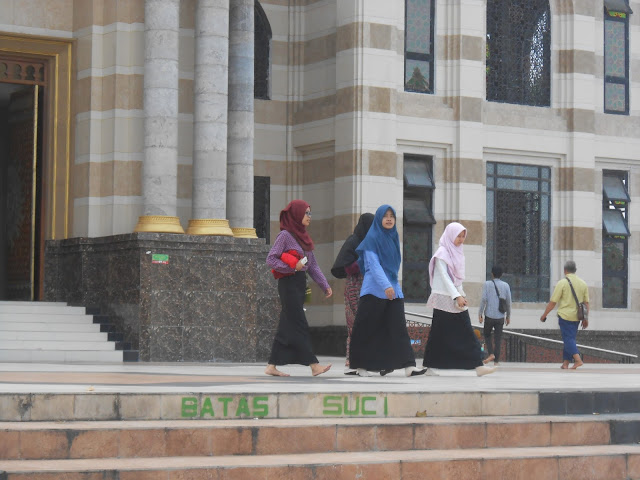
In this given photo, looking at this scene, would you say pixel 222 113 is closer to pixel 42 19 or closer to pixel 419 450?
pixel 42 19

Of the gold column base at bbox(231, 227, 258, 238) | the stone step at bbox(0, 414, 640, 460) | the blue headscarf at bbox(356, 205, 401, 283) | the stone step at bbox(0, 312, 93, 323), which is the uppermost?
the gold column base at bbox(231, 227, 258, 238)

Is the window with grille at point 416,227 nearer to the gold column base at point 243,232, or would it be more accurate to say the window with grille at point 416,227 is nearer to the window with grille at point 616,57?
the gold column base at point 243,232

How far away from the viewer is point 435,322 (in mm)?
15500

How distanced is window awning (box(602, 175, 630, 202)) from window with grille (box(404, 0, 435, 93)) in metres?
4.40

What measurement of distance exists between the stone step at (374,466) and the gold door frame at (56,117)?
14134mm

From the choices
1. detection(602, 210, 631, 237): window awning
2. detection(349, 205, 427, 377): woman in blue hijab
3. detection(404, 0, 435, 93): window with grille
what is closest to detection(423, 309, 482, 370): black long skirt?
detection(349, 205, 427, 377): woman in blue hijab

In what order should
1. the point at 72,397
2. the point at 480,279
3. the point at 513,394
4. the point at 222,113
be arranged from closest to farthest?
the point at 72,397 < the point at 513,394 < the point at 222,113 < the point at 480,279

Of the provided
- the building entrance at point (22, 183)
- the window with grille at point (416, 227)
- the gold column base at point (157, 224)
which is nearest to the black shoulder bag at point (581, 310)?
the window with grille at point (416, 227)

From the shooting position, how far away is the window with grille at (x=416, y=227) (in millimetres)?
25250

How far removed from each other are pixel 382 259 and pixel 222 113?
805 centimetres

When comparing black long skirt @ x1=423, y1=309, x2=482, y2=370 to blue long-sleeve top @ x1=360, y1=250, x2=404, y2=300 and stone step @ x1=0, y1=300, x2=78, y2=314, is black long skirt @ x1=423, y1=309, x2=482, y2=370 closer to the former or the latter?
blue long-sleeve top @ x1=360, y1=250, x2=404, y2=300

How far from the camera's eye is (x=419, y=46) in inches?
1016

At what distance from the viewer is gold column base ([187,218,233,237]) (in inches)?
859

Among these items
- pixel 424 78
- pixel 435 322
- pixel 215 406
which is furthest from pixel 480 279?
pixel 215 406
